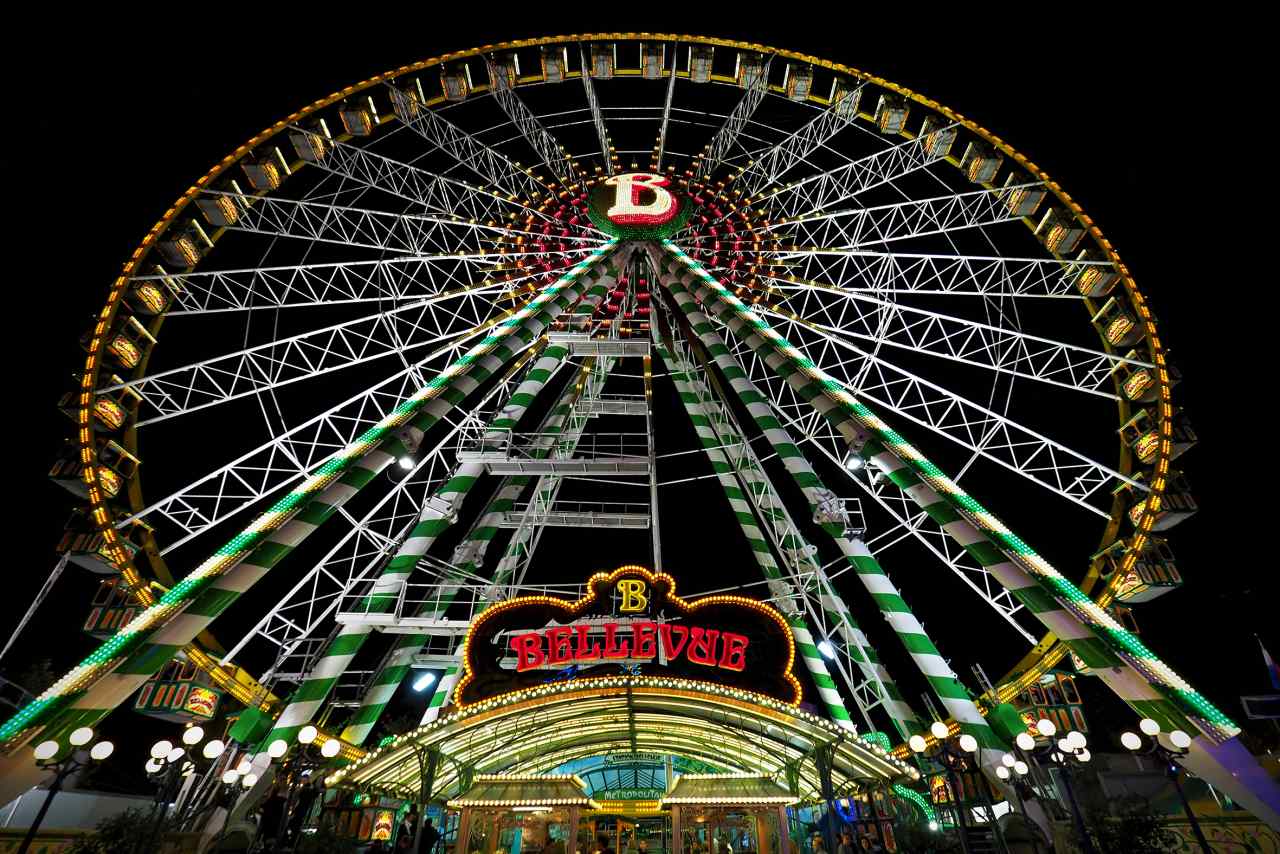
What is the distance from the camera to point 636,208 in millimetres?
19344

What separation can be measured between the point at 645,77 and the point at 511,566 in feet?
53.4

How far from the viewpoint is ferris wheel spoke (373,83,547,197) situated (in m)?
18.2

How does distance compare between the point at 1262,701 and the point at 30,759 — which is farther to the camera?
the point at 1262,701

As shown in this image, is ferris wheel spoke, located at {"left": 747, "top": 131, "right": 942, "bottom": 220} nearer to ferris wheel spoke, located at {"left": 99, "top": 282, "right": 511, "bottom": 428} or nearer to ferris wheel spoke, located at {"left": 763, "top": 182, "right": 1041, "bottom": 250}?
ferris wheel spoke, located at {"left": 763, "top": 182, "right": 1041, "bottom": 250}

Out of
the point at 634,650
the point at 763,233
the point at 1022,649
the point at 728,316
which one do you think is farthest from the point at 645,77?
the point at 1022,649

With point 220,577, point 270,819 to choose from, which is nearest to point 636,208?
point 220,577

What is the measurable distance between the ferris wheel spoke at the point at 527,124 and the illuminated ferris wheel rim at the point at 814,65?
62 centimetres

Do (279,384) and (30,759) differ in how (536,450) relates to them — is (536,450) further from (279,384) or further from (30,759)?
(30,759)

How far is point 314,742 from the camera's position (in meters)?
11.2

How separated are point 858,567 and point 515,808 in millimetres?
9927

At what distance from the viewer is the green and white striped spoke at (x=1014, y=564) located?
9852mm

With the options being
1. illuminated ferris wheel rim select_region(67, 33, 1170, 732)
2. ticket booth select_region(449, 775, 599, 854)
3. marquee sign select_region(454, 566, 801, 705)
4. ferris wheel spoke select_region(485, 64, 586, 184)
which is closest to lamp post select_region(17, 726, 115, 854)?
illuminated ferris wheel rim select_region(67, 33, 1170, 732)

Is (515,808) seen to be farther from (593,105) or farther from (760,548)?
(593,105)

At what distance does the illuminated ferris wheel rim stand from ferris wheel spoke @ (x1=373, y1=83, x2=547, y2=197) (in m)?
0.54
